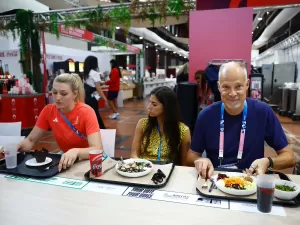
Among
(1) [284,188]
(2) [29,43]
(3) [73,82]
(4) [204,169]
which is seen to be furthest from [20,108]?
(1) [284,188]

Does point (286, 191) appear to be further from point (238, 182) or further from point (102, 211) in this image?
point (102, 211)

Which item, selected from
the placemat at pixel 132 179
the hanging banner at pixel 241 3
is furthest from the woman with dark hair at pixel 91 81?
the placemat at pixel 132 179

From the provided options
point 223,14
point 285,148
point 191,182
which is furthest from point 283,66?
point 191,182

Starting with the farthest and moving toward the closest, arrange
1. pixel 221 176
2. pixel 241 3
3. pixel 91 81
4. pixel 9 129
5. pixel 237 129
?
1. pixel 91 81
2. pixel 241 3
3. pixel 9 129
4. pixel 237 129
5. pixel 221 176

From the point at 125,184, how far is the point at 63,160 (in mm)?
472

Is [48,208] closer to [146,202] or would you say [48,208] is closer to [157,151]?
[146,202]

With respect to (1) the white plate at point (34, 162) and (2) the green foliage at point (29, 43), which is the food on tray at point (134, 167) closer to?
(1) the white plate at point (34, 162)

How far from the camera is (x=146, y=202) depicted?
120cm

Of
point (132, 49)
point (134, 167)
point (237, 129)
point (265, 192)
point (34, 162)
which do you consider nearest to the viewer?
point (265, 192)

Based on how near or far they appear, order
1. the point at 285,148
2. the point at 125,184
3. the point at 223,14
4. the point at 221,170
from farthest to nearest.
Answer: the point at 223,14 → the point at 285,148 → the point at 221,170 → the point at 125,184

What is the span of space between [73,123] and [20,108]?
4075 mm

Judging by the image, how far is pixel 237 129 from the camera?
1791 mm

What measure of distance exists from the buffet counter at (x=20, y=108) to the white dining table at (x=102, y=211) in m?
4.65

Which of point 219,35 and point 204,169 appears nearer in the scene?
point 204,169
